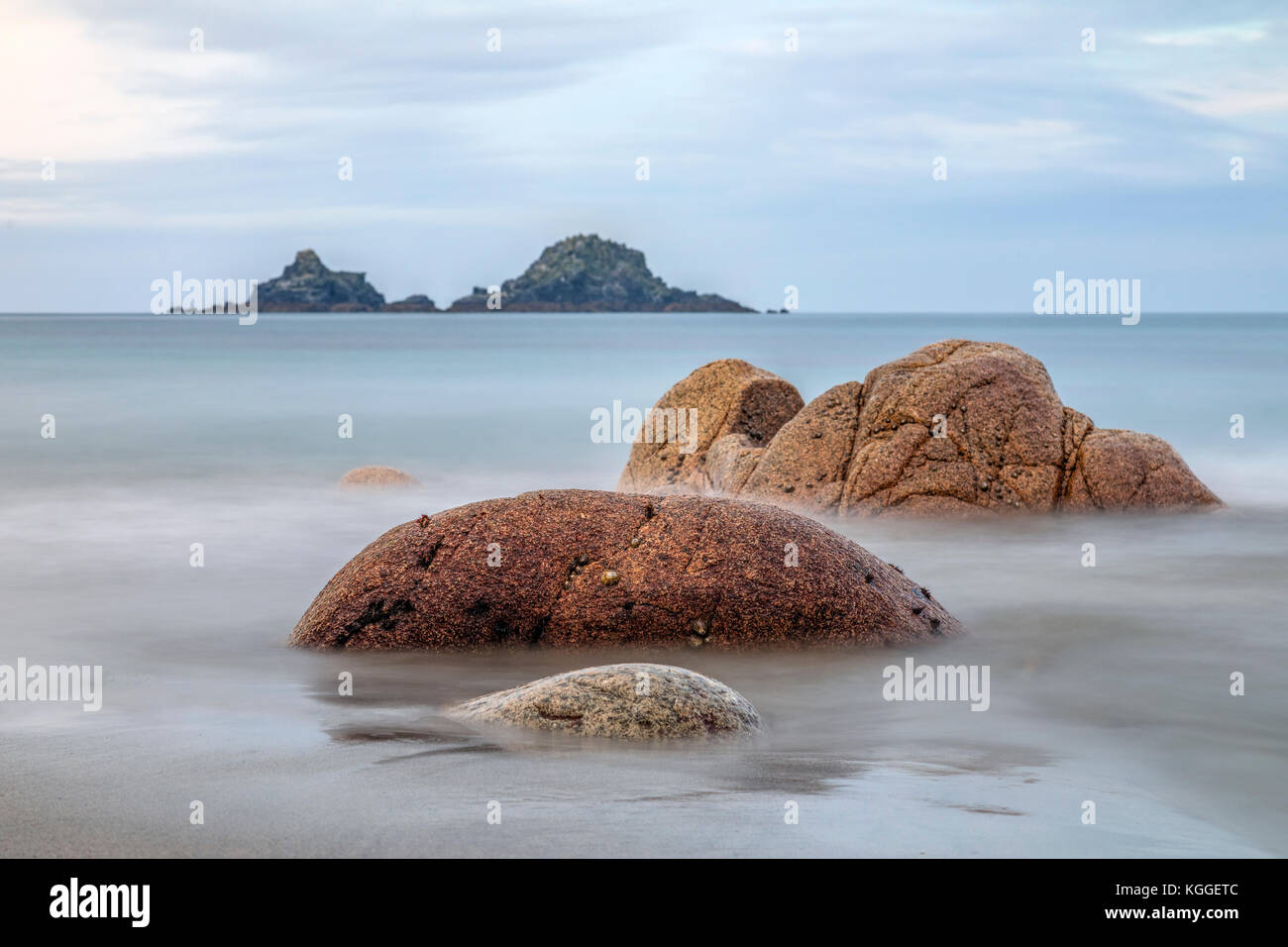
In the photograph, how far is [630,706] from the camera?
626 centimetres

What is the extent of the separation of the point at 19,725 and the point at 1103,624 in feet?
24.5

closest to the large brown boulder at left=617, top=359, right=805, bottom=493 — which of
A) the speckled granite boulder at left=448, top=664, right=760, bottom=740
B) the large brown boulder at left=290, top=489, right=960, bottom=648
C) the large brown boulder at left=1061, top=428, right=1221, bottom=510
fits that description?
the large brown boulder at left=1061, top=428, right=1221, bottom=510

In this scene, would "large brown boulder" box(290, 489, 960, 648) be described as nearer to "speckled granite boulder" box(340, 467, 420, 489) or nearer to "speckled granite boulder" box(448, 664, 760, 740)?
"speckled granite boulder" box(448, 664, 760, 740)

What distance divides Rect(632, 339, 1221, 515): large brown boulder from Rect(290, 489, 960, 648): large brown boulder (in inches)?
206

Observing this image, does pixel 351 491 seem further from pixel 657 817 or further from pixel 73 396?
pixel 73 396

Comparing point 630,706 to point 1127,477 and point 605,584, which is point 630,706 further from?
point 1127,477

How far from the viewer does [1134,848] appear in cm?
496

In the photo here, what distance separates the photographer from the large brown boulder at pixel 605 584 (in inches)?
322

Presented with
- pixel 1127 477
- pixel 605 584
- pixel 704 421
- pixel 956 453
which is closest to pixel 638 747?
pixel 605 584

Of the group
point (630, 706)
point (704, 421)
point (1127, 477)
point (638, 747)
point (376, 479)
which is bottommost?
point (638, 747)

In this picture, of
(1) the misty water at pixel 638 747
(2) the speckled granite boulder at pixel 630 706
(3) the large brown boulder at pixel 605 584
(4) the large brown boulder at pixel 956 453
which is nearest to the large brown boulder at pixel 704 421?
(4) the large brown boulder at pixel 956 453

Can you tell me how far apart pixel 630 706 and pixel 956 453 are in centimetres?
827

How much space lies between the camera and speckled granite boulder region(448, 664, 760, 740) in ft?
20.4

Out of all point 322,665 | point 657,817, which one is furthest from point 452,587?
point 657,817
